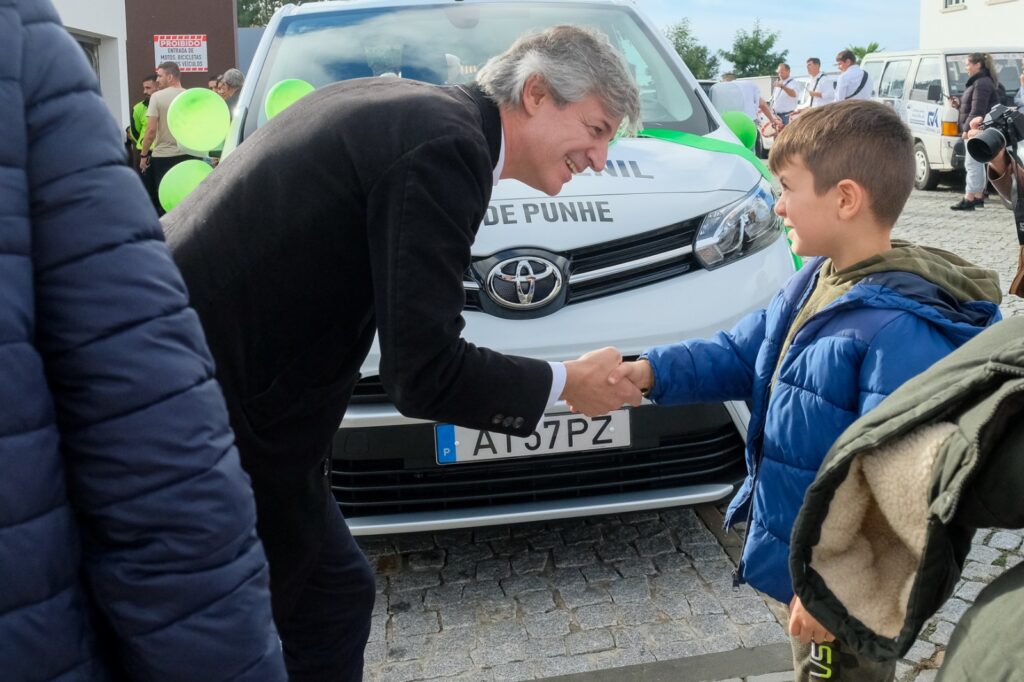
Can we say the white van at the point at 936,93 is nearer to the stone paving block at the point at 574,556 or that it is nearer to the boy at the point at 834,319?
the stone paving block at the point at 574,556

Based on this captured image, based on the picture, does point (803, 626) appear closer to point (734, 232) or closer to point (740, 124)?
point (734, 232)

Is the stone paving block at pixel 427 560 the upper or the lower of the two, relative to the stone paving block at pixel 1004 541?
lower

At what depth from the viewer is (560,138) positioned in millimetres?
2180

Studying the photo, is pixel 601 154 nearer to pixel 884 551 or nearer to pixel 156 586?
pixel 884 551

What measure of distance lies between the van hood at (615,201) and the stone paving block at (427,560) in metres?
→ 1.03

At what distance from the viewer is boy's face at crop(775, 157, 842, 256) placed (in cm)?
209

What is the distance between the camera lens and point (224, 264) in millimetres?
1869

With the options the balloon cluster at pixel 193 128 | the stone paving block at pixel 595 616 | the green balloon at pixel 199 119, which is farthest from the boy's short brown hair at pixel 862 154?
the green balloon at pixel 199 119

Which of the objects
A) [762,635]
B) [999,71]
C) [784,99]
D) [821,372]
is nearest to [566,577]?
[762,635]

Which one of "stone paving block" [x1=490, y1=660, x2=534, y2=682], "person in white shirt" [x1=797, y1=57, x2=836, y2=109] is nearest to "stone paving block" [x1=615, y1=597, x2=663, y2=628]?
"stone paving block" [x1=490, y1=660, x2=534, y2=682]

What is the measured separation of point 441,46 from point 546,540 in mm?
2023

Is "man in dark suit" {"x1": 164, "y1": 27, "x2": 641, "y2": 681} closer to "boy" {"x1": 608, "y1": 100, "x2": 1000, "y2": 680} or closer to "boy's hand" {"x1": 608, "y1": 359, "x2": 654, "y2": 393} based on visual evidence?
"boy's hand" {"x1": 608, "y1": 359, "x2": 654, "y2": 393}

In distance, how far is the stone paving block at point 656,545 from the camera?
3518 mm

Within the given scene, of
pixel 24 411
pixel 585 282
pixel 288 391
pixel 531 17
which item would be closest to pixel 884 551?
pixel 24 411
